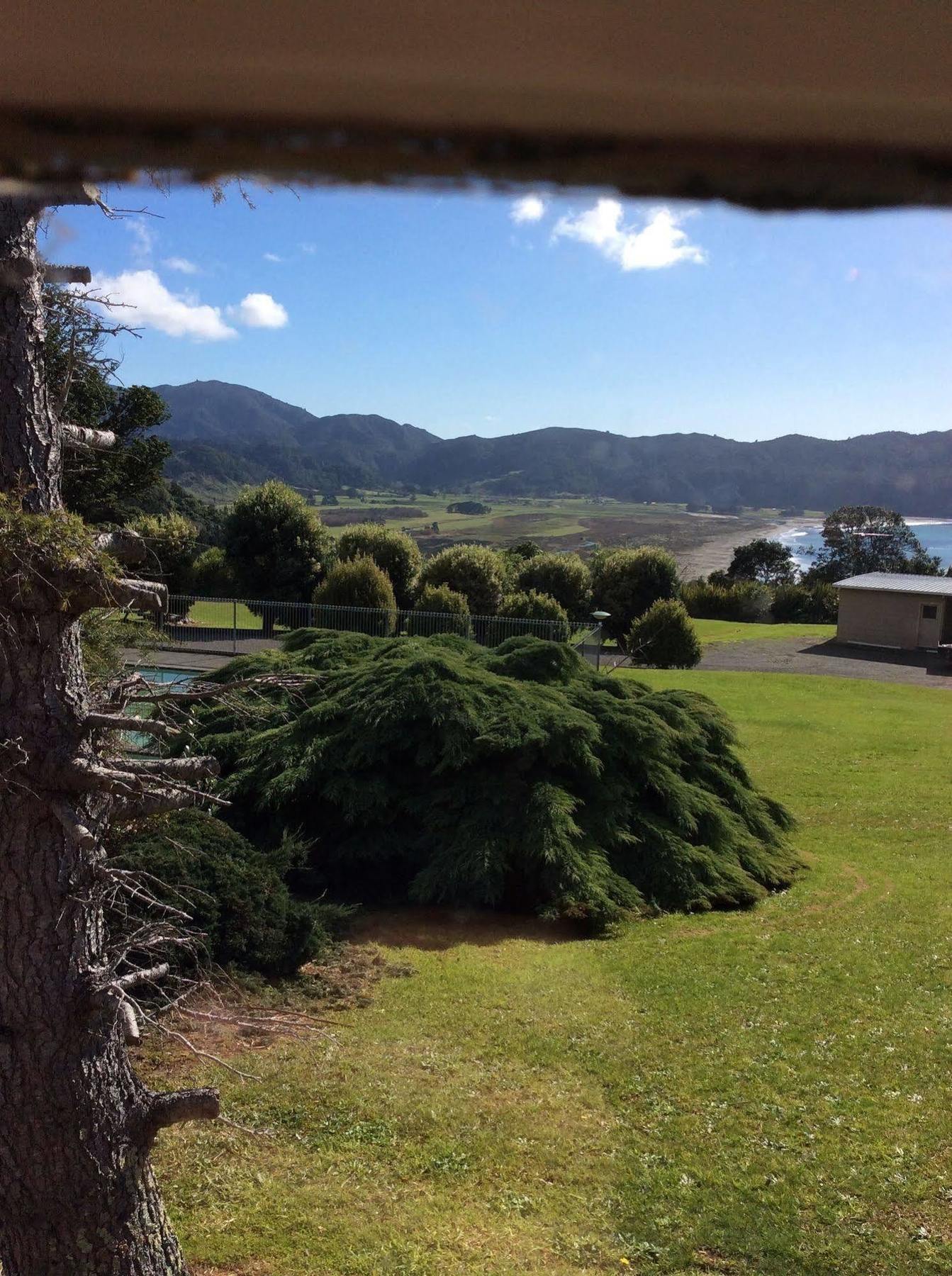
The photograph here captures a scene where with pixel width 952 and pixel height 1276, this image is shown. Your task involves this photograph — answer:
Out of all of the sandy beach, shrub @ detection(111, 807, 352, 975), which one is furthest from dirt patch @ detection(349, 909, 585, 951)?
the sandy beach

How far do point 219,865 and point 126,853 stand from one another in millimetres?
899

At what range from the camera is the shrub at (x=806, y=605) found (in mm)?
52312

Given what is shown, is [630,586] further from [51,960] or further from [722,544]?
[722,544]

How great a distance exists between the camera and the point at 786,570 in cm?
6856

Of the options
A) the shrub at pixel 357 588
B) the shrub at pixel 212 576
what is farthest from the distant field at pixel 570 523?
the shrub at pixel 357 588

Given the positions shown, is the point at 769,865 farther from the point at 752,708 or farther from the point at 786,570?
the point at 786,570

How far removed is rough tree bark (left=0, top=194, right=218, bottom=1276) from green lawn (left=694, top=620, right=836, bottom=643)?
3682cm

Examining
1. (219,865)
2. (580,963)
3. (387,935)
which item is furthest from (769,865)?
(219,865)

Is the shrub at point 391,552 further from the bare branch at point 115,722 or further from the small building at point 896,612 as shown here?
the bare branch at point 115,722

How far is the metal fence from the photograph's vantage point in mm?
27031

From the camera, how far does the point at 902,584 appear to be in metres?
36.7

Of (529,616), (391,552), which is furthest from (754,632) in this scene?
(391,552)

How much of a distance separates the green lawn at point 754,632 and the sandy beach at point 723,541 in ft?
81.5

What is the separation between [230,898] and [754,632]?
3755 centimetres
